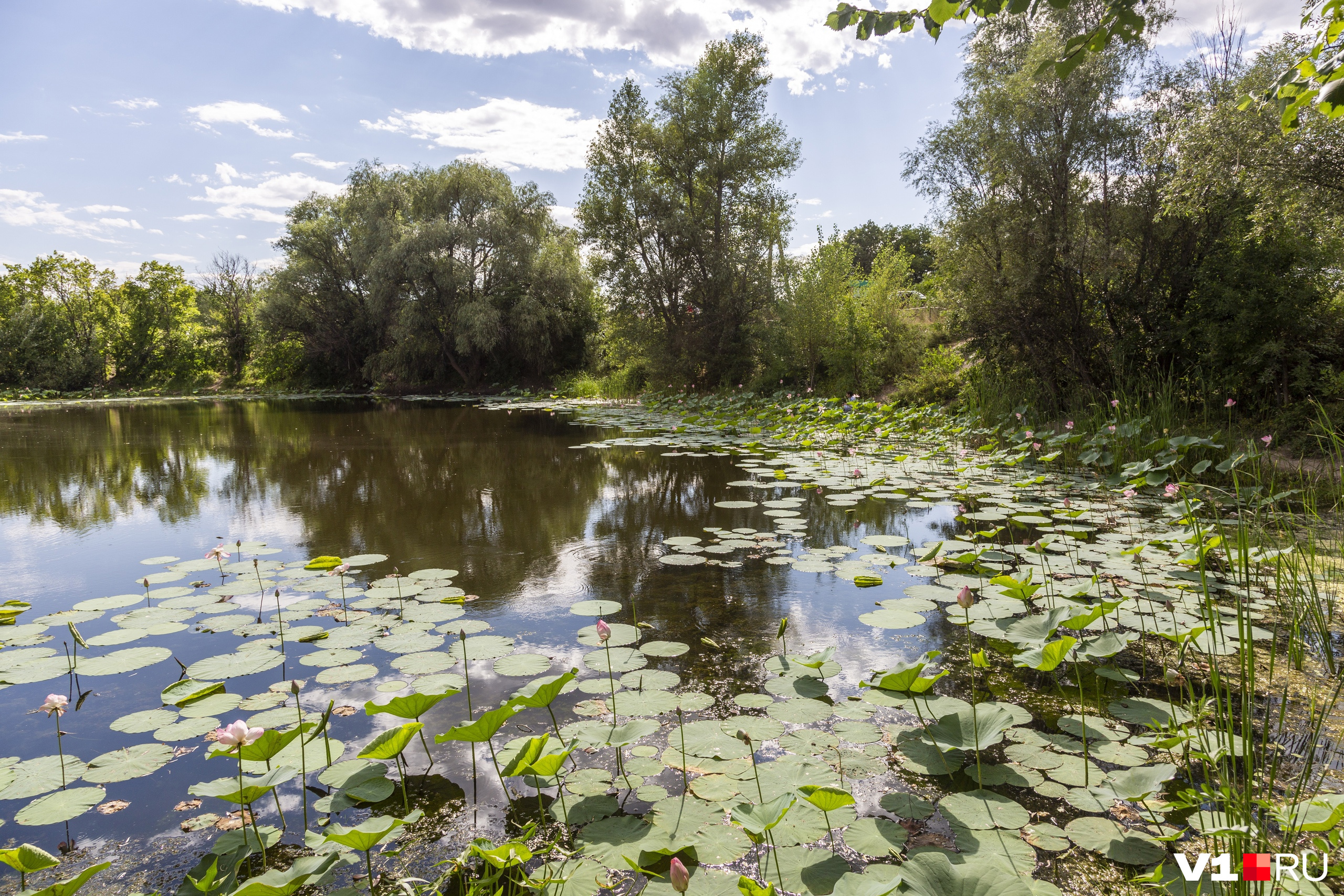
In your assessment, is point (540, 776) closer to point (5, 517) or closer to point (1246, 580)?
point (1246, 580)

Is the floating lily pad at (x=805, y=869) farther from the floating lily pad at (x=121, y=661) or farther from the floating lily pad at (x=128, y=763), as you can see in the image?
the floating lily pad at (x=121, y=661)

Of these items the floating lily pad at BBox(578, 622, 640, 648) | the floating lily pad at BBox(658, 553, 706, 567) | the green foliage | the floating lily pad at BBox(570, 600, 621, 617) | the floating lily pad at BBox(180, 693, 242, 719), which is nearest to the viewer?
the floating lily pad at BBox(180, 693, 242, 719)

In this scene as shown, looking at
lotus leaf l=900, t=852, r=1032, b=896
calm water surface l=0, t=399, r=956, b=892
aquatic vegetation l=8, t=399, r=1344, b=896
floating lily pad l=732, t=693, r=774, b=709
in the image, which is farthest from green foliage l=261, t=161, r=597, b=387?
lotus leaf l=900, t=852, r=1032, b=896

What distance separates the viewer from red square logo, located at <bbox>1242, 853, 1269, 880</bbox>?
115 centimetres

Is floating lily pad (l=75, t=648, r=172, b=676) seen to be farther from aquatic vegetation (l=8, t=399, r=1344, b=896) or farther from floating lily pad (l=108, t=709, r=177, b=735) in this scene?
floating lily pad (l=108, t=709, r=177, b=735)

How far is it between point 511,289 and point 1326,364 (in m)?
20.3

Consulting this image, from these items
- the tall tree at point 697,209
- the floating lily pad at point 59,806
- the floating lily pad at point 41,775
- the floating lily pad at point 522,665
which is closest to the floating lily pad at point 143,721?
the floating lily pad at point 41,775

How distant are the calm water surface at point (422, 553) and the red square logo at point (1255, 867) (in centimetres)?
137

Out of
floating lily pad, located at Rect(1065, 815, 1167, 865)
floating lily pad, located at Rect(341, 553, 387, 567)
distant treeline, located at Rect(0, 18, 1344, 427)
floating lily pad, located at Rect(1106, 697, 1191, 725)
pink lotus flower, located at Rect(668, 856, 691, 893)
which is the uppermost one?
distant treeline, located at Rect(0, 18, 1344, 427)

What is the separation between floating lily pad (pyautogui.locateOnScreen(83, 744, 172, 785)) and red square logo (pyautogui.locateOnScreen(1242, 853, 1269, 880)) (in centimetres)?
275

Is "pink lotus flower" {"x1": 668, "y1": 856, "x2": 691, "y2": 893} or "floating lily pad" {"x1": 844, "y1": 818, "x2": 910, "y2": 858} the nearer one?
"pink lotus flower" {"x1": 668, "y1": 856, "x2": 691, "y2": 893}

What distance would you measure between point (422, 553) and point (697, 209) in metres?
14.2

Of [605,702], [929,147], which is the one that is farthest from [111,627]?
[929,147]

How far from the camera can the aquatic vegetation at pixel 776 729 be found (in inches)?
61.1
